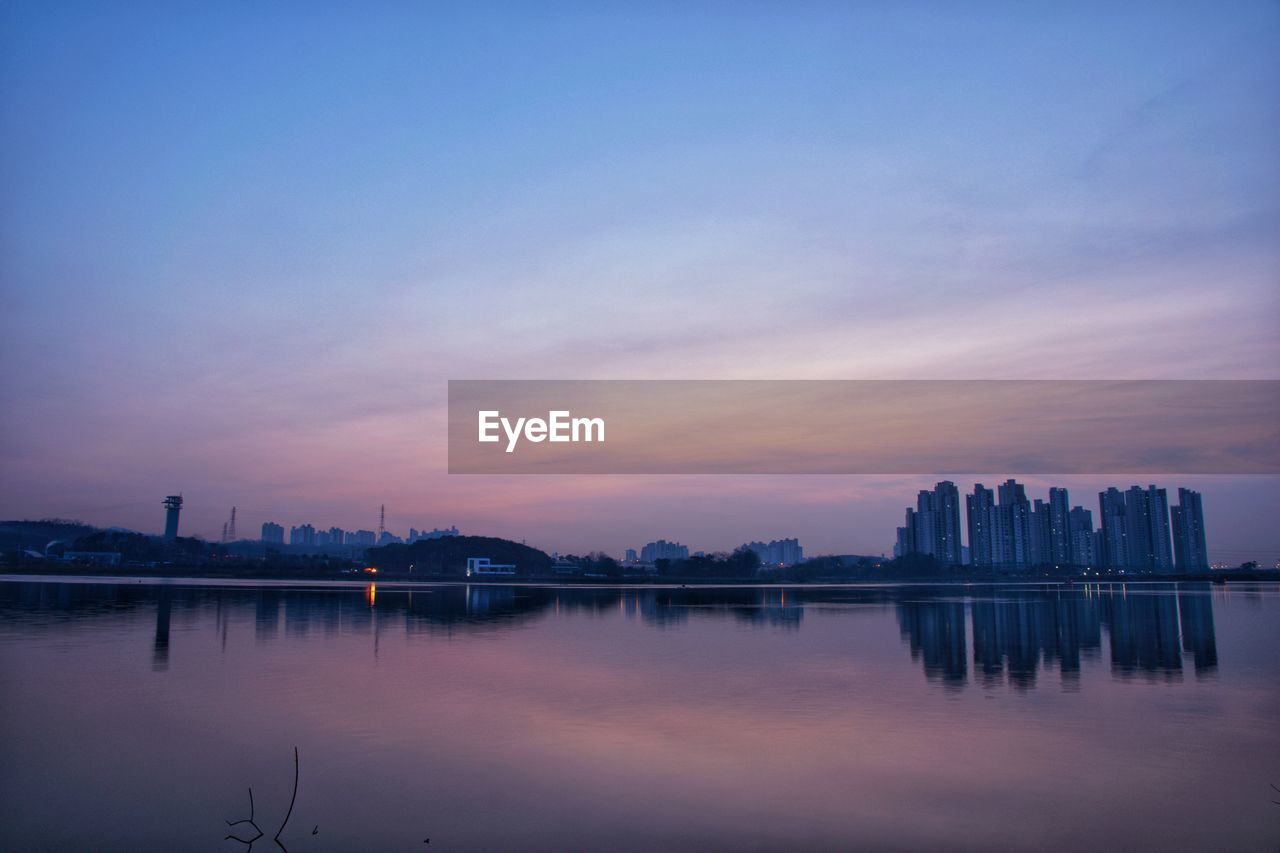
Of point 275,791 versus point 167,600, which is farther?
point 167,600

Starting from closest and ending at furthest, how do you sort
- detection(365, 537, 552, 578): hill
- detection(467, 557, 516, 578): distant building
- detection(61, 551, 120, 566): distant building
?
1. detection(61, 551, 120, 566): distant building
2. detection(467, 557, 516, 578): distant building
3. detection(365, 537, 552, 578): hill

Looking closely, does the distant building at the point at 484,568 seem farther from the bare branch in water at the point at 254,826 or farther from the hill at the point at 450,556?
the bare branch in water at the point at 254,826

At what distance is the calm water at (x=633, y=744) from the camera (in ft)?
29.5

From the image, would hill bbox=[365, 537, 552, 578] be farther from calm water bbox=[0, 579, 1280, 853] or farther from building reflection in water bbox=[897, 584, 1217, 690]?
calm water bbox=[0, 579, 1280, 853]

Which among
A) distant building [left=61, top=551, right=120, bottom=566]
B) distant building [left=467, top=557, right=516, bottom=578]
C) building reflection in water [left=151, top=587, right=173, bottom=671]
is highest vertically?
distant building [left=61, top=551, right=120, bottom=566]

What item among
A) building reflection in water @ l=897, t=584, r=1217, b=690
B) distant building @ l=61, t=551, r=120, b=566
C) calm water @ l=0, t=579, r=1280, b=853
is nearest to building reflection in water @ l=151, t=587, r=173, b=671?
calm water @ l=0, t=579, r=1280, b=853

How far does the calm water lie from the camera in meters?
8.99

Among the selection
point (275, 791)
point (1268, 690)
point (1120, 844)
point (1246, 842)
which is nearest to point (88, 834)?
point (275, 791)

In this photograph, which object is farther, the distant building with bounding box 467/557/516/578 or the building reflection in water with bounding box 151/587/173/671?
the distant building with bounding box 467/557/516/578

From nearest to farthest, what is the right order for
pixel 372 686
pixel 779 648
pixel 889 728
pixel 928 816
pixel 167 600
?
pixel 928 816, pixel 889 728, pixel 372 686, pixel 779 648, pixel 167 600

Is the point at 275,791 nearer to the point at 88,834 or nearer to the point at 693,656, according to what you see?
the point at 88,834

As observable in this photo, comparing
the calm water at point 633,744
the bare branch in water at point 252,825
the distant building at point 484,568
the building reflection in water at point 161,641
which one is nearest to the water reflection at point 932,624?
the building reflection in water at point 161,641

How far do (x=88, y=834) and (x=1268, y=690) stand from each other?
1992 centimetres

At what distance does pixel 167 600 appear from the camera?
4288 centimetres
